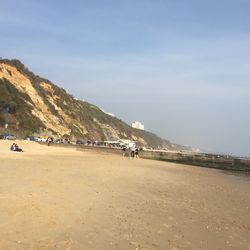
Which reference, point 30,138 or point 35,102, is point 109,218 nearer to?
point 30,138

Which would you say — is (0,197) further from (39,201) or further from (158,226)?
(158,226)

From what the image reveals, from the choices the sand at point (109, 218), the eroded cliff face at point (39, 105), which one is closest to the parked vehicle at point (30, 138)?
the eroded cliff face at point (39, 105)

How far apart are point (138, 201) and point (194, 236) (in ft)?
17.5

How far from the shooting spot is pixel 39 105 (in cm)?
11156

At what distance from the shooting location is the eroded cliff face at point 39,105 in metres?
96.4

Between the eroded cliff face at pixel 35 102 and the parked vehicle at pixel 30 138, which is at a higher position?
the eroded cliff face at pixel 35 102

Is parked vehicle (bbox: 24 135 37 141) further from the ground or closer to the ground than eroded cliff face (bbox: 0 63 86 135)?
closer to the ground

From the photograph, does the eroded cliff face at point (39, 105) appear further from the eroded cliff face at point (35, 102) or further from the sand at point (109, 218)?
the sand at point (109, 218)

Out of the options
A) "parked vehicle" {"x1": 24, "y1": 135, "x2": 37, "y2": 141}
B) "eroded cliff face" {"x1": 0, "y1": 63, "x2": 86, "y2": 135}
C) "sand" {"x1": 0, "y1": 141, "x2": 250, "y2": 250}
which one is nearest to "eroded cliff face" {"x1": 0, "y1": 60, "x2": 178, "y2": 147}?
"eroded cliff face" {"x1": 0, "y1": 63, "x2": 86, "y2": 135}

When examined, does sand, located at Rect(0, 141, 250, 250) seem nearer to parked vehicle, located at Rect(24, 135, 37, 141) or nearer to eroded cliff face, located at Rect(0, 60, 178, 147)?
parked vehicle, located at Rect(24, 135, 37, 141)

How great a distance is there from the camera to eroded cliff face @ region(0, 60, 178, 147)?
96.4 metres

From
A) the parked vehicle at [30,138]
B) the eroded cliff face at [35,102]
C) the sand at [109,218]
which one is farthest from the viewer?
the eroded cliff face at [35,102]

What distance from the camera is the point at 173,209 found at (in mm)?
16422

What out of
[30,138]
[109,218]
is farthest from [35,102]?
[109,218]
